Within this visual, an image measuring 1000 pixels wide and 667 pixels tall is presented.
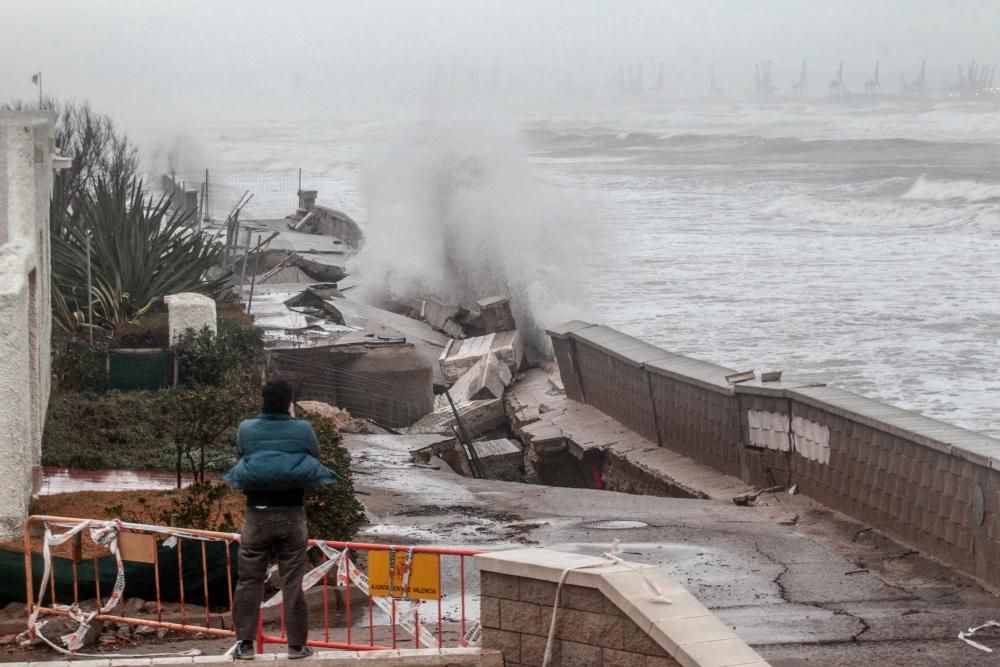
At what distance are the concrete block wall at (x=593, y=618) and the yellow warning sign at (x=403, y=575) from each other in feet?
2.07

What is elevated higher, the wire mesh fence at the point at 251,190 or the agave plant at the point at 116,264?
the agave plant at the point at 116,264

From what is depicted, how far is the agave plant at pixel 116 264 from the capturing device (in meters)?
17.4

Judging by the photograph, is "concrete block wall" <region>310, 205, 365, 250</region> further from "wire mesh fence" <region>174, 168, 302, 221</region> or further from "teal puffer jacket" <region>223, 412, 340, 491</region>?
"teal puffer jacket" <region>223, 412, 340, 491</region>

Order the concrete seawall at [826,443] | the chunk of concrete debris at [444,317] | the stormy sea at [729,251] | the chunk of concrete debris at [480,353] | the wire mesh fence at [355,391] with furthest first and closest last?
1. the stormy sea at [729,251]
2. the chunk of concrete debris at [444,317]
3. the chunk of concrete debris at [480,353]
4. the wire mesh fence at [355,391]
5. the concrete seawall at [826,443]

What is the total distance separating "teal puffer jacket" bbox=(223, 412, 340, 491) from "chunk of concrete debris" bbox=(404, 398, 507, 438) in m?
11.5

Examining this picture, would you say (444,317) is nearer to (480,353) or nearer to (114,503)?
(480,353)

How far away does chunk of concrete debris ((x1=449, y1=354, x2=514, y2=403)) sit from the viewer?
800 inches

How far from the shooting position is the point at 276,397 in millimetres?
6344

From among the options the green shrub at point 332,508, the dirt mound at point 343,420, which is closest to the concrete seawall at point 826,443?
the dirt mound at point 343,420

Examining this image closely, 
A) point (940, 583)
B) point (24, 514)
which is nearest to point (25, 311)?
point (24, 514)

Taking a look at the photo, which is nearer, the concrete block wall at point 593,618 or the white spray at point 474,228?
the concrete block wall at point 593,618

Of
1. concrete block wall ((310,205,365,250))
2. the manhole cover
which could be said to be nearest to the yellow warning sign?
the manhole cover

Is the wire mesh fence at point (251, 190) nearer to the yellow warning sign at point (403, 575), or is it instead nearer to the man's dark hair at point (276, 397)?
the yellow warning sign at point (403, 575)

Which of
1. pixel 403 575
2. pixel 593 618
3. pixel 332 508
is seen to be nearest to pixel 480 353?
pixel 332 508
